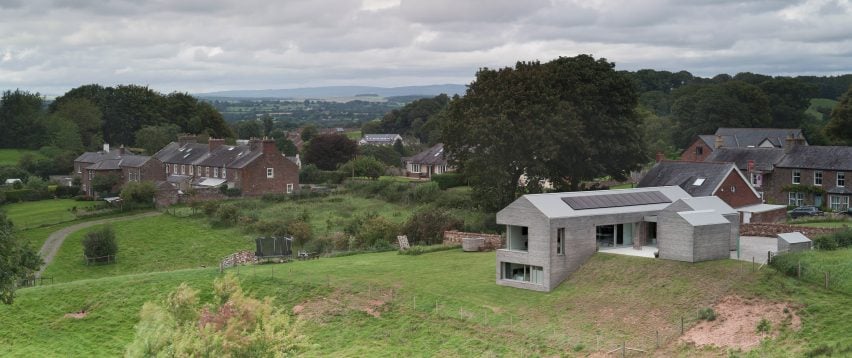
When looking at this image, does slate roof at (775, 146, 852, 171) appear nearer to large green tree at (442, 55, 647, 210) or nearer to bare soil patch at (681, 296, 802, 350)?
large green tree at (442, 55, 647, 210)

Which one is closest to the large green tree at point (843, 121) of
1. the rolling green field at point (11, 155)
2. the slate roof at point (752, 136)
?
the slate roof at point (752, 136)

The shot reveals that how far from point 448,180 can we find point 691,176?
31206 millimetres

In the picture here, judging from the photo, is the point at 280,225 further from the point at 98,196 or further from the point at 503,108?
the point at 98,196

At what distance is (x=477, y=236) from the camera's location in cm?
5131

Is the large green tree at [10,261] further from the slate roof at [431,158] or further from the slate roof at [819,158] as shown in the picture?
the slate roof at [431,158]

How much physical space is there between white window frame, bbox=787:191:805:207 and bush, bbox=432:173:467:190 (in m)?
29.1

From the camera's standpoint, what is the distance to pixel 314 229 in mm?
60406

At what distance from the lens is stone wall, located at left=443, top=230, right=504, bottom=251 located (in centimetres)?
4966

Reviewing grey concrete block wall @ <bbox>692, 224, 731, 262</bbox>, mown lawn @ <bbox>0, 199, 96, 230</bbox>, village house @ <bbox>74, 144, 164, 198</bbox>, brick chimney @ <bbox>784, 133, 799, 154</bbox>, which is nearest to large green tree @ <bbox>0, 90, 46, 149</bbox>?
village house @ <bbox>74, 144, 164, 198</bbox>

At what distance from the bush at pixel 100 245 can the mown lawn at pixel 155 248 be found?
846 millimetres

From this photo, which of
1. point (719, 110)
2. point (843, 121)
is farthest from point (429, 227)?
point (719, 110)

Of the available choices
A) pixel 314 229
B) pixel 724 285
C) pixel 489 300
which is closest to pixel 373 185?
pixel 314 229

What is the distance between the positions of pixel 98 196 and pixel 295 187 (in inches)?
785

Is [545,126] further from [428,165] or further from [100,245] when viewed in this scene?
[428,165]
